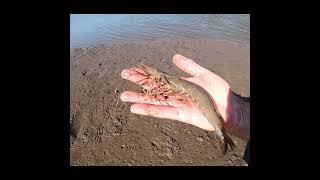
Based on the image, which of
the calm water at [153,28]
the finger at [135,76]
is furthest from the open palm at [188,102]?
the calm water at [153,28]

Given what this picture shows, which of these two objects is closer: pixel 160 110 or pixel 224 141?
pixel 224 141

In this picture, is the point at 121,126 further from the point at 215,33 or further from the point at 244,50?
the point at 215,33

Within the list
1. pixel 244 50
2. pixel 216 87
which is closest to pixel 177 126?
pixel 216 87

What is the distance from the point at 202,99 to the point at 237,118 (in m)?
0.75

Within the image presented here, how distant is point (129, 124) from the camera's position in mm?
7188

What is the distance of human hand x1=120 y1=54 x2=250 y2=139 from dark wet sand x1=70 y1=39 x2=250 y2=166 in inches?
36.6

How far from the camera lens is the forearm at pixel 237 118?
5542 mm

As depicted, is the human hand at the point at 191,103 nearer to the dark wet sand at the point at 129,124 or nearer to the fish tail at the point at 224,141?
the fish tail at the point at 224,141

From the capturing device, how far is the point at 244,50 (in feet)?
35.8

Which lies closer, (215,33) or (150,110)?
(150,110)

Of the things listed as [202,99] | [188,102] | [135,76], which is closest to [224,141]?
[202,99]

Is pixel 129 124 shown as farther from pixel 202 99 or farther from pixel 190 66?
pixel 202 99
